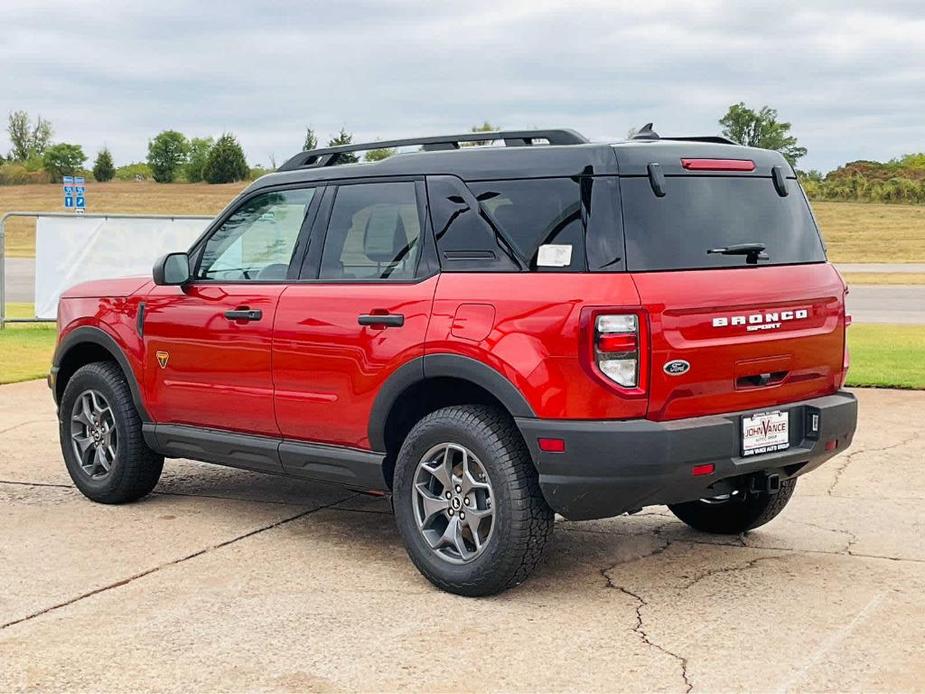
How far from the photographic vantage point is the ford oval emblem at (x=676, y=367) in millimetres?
4989

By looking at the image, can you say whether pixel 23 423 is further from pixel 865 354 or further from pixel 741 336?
pixel 865 354

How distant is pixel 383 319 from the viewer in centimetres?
568

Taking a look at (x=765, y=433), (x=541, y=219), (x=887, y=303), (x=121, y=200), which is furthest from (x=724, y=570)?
(x=121, y=200)

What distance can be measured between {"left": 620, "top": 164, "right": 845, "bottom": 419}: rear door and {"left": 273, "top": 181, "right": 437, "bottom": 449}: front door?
106 centimetres

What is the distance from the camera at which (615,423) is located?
196 inches

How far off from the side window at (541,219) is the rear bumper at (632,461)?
67 centimetres

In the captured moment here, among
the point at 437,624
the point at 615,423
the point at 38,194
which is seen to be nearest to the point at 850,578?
the point at 615,423

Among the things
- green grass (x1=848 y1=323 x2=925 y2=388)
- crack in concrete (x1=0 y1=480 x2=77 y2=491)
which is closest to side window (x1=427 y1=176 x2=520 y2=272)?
crack in concrete (x1=0 y1=480 x2=77 y2=491)

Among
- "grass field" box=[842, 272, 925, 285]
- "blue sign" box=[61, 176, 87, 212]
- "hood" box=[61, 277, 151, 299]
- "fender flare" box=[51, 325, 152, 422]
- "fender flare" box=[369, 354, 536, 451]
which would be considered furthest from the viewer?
"grass field" box=[842, 272, 925, 285]

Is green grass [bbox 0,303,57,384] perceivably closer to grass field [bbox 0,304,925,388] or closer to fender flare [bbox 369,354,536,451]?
grass field [bbox 0,304,925,388]

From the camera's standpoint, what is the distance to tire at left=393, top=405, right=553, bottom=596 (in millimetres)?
5207

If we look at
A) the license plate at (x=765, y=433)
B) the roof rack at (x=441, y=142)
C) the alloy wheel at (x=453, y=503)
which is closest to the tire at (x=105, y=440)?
the roof rack at (x=441, y=142)

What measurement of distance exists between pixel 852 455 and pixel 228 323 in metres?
4.51

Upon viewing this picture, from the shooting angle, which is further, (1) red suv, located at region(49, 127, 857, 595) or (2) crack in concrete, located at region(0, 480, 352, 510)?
(2) crack in concrete, located at region(0, 480, 352, 510)
